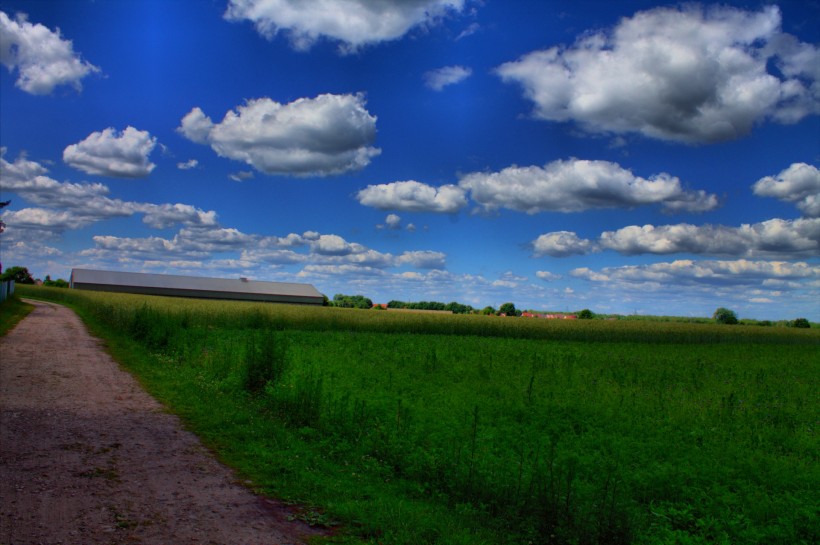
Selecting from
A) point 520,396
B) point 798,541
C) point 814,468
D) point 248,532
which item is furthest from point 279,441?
point 814,468

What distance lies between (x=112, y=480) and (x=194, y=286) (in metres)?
95.1

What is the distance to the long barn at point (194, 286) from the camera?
92.7 metres

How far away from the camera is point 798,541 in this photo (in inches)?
285

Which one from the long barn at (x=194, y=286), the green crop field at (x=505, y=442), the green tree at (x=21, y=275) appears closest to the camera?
the green crop field at (x=505, y=442)

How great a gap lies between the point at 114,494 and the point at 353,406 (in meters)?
5.64

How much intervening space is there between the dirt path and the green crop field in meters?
0.61

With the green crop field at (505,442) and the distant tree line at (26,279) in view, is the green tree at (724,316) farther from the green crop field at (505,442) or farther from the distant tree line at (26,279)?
the distant tree line at (26,279)

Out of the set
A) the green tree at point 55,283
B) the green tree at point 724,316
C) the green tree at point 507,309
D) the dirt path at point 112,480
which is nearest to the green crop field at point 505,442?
the dirt path at point 112,480

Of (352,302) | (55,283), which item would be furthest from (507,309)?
(55,283)

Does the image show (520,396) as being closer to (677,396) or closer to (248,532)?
(677,396)

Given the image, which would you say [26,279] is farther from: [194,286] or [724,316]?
[724,316]

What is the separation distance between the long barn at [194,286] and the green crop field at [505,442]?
252 feet

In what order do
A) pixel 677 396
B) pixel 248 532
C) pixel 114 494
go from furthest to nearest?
pixel 677 396
pixel 114 494
pixel 248 532

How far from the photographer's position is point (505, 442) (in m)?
10.3
